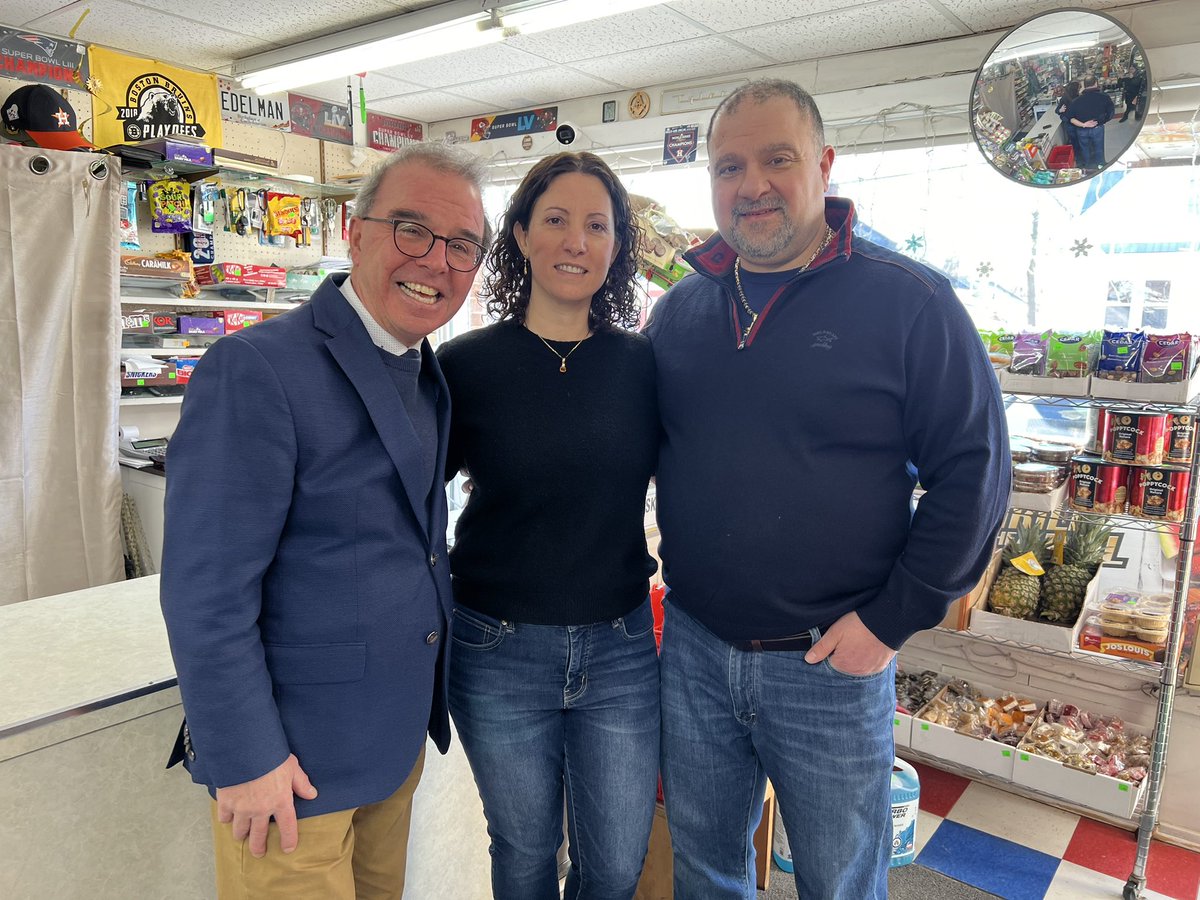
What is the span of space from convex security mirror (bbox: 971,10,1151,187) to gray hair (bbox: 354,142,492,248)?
2722 millimetres

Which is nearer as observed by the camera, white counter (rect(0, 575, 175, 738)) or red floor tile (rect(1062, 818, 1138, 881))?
white counter (rect(0, 575, 175, 738))

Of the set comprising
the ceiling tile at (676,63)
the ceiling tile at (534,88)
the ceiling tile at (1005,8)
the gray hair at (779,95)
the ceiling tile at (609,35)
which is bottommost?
the gray hair at (779,95)

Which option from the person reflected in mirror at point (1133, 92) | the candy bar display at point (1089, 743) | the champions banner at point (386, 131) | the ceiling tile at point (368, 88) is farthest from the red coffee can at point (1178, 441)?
the champions banner at point (386, 131)

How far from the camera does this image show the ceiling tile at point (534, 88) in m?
4.52

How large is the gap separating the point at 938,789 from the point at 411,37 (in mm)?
3789

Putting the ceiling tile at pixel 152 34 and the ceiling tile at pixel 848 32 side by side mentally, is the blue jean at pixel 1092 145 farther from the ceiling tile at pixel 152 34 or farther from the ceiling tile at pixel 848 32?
the ceiling tile at pixel 152 34

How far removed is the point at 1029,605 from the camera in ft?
9.43

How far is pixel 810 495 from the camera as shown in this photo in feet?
4.65

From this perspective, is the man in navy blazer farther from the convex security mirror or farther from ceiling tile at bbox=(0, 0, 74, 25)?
ceiling tile at bbox=(0, 0, 74, 25)

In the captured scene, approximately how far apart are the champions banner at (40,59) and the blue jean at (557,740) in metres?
4.05

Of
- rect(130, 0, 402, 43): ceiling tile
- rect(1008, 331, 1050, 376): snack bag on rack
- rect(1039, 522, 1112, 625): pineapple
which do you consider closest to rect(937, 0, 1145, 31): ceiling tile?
rect(1008, 331, 1050, 376): snack bag on rack

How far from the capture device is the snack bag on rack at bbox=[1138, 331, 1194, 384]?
251cm

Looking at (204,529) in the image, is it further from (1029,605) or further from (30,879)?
(1029,605)

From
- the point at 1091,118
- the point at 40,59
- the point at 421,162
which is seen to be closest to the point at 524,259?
the point at 421,162
